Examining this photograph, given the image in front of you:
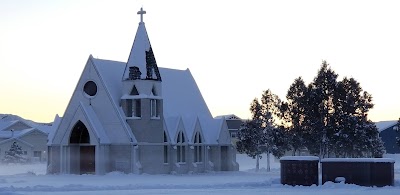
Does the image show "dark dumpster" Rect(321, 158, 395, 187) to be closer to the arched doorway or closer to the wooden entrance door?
the wooden entrance door

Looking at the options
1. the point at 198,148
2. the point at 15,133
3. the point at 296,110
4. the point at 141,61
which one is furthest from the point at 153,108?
the point at 15,133

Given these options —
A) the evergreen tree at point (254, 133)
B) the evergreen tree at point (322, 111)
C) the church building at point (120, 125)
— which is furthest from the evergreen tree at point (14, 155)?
the evergreen tree at point (322, 111)

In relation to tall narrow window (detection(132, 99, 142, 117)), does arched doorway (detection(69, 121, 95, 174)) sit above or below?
below

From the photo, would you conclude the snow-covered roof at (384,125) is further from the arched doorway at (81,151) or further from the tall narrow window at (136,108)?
the arched doorway at (81,151)

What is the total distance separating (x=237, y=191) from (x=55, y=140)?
31280 millimetres

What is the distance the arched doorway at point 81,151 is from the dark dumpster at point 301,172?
2391cm

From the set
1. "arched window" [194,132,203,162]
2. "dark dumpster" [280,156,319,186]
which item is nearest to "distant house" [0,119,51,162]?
"arched window" [194,132,203,162]

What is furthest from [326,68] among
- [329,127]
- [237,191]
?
[237,191]

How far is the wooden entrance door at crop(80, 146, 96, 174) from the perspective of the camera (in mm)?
61844

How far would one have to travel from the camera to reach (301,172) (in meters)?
42.6

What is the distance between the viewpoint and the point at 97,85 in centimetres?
6309

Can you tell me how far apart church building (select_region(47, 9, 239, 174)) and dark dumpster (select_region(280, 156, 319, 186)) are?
20542 mm

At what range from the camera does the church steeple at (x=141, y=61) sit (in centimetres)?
6303

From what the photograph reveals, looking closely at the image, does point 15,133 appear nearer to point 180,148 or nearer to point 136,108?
point 180,148
